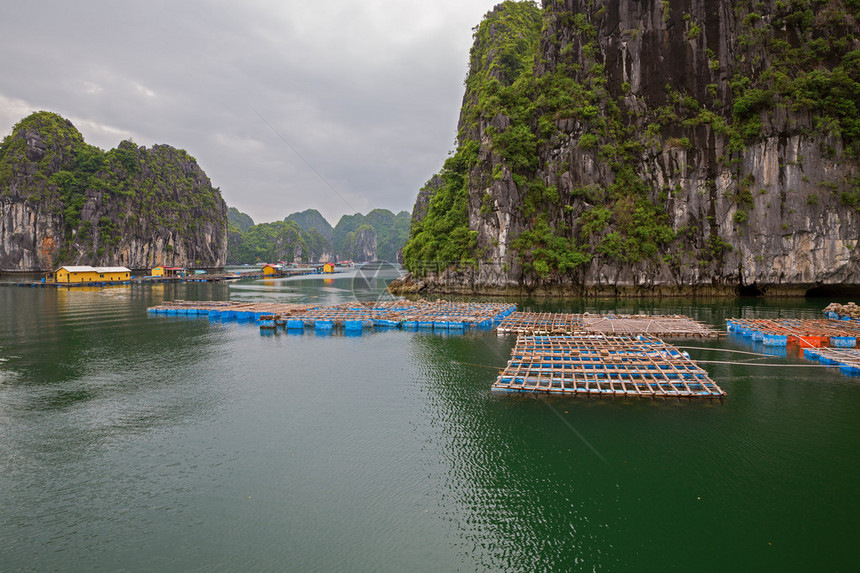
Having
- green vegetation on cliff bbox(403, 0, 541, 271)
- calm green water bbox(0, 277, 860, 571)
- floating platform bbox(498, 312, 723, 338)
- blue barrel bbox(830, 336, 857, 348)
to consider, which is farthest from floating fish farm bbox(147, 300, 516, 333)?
blue barrel bbox(830, 336, 857, 348)

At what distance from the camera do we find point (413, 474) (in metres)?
12.6

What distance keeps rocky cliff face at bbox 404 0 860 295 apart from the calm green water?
3816 cm

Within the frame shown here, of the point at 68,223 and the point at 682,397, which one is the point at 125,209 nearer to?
the point at 68,223

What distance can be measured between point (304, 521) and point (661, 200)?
2429 inches

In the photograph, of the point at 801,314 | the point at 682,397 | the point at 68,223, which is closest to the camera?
the point at 682,397

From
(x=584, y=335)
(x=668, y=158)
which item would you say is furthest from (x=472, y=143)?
(x=584, y=335)

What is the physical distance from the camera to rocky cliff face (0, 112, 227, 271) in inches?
4156

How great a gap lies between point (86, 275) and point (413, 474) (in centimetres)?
9602

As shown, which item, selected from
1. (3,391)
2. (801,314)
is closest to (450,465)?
(3,391)

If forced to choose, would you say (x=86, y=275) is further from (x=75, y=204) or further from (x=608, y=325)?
(x=608, y=325)

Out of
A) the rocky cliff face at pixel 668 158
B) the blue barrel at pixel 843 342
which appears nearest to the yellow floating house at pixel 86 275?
the rocky cliff face at pixel 668 158

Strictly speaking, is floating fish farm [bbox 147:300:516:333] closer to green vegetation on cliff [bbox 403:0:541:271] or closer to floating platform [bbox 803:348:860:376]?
green vegetation on cliff [bbox 403:0:541:271]

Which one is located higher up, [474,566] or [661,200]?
[661,200]

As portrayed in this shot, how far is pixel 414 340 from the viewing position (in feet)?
106
